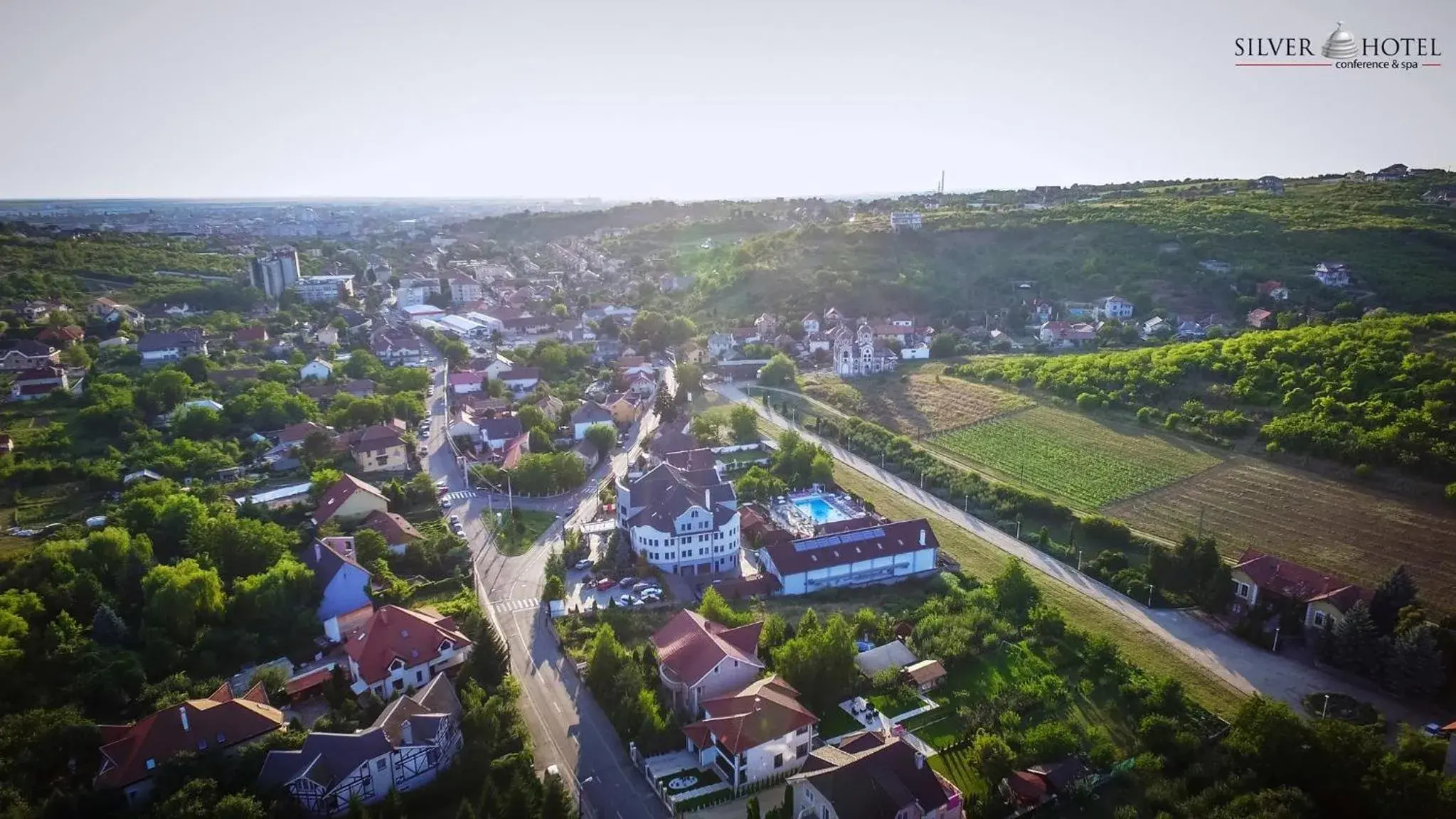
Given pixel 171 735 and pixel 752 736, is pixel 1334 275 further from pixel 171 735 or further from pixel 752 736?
pixel 171 735

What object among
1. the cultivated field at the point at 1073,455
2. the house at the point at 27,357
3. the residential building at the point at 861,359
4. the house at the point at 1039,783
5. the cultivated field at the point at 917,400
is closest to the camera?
the house at the point at 1039,783

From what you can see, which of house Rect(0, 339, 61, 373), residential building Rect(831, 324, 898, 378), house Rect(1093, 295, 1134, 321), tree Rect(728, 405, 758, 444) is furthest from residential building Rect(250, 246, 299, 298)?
house Rect(1093, 295, 1134, 321)

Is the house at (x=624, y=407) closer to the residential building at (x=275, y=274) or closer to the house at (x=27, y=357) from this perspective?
the house at (x=27, y=357)

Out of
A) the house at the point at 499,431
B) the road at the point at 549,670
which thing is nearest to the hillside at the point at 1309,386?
the road at the point at 549,670

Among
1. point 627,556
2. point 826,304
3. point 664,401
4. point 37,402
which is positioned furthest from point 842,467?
point 37,402

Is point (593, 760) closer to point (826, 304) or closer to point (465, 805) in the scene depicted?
point (465, 805)

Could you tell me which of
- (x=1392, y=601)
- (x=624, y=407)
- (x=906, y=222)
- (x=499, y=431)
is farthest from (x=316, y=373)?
(x=906, y=222)
